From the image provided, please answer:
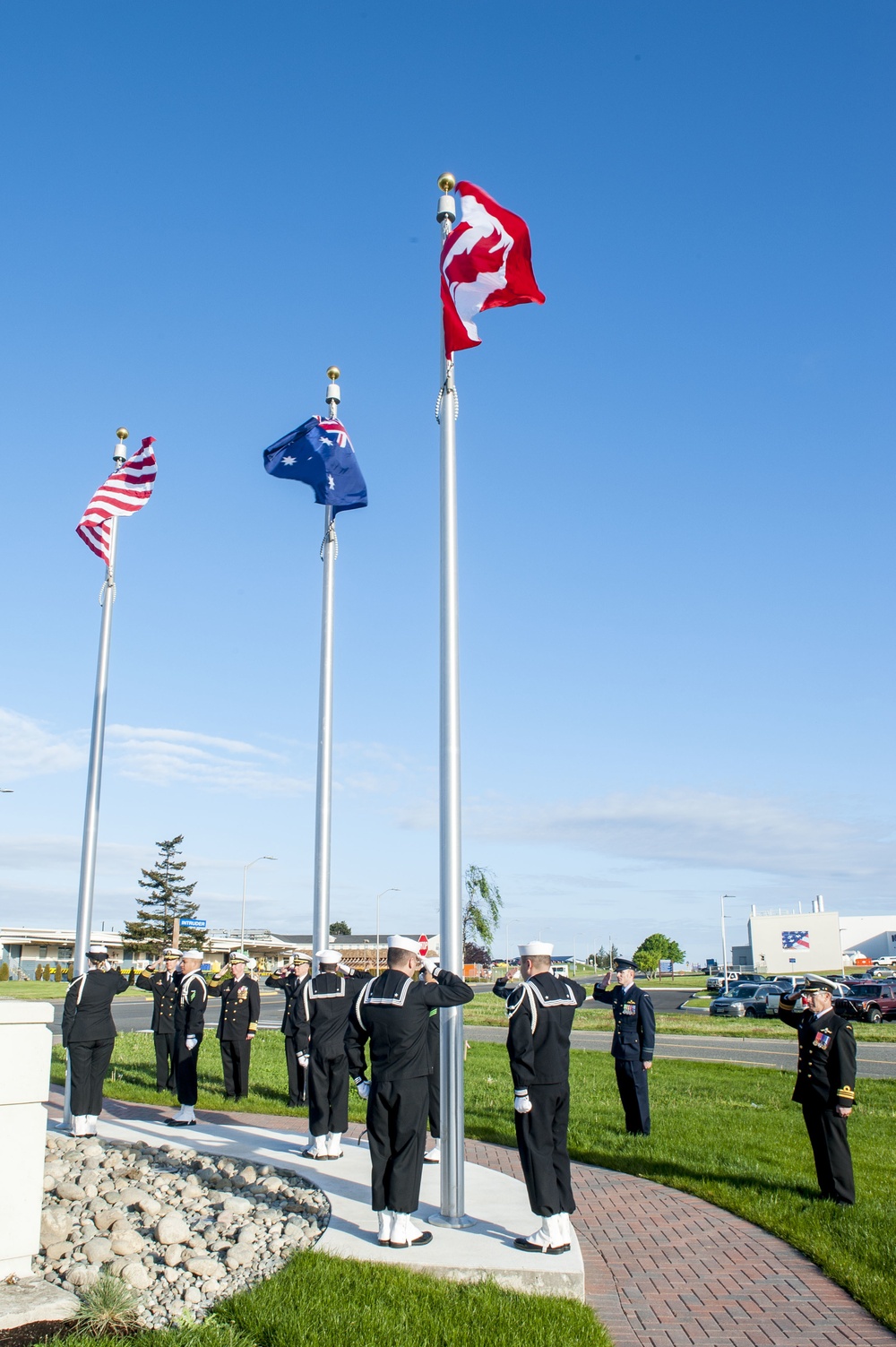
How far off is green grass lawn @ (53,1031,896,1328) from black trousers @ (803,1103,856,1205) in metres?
0.17

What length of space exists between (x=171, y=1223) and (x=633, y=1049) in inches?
232

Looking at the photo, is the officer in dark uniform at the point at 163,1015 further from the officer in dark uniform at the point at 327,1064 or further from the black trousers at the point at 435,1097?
the black trousers at the point at 435,1097

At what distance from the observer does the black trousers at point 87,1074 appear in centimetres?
1068

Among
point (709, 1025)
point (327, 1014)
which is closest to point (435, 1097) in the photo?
point (327, 1014)

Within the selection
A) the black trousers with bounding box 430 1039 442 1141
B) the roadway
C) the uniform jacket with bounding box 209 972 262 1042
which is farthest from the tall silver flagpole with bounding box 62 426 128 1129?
the roadway

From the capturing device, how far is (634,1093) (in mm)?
11266

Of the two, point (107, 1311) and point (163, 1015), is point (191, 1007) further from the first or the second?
point (107, 1311)

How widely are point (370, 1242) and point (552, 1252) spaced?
46.3 inches

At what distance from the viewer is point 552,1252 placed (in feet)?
21.2

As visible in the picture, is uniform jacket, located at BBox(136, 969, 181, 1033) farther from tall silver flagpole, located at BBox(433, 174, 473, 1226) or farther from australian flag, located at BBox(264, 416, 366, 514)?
tall silver flagpole, located at BBox(433, 174, 473, 1226)

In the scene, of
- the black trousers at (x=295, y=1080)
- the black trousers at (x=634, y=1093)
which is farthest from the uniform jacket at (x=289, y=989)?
the black trousers at (x=634, y=1093)

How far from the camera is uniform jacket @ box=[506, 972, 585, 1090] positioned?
7.04 meters

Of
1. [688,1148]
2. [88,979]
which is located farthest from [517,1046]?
[88,979]

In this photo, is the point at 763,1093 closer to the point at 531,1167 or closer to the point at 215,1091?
the point at 215,1091
